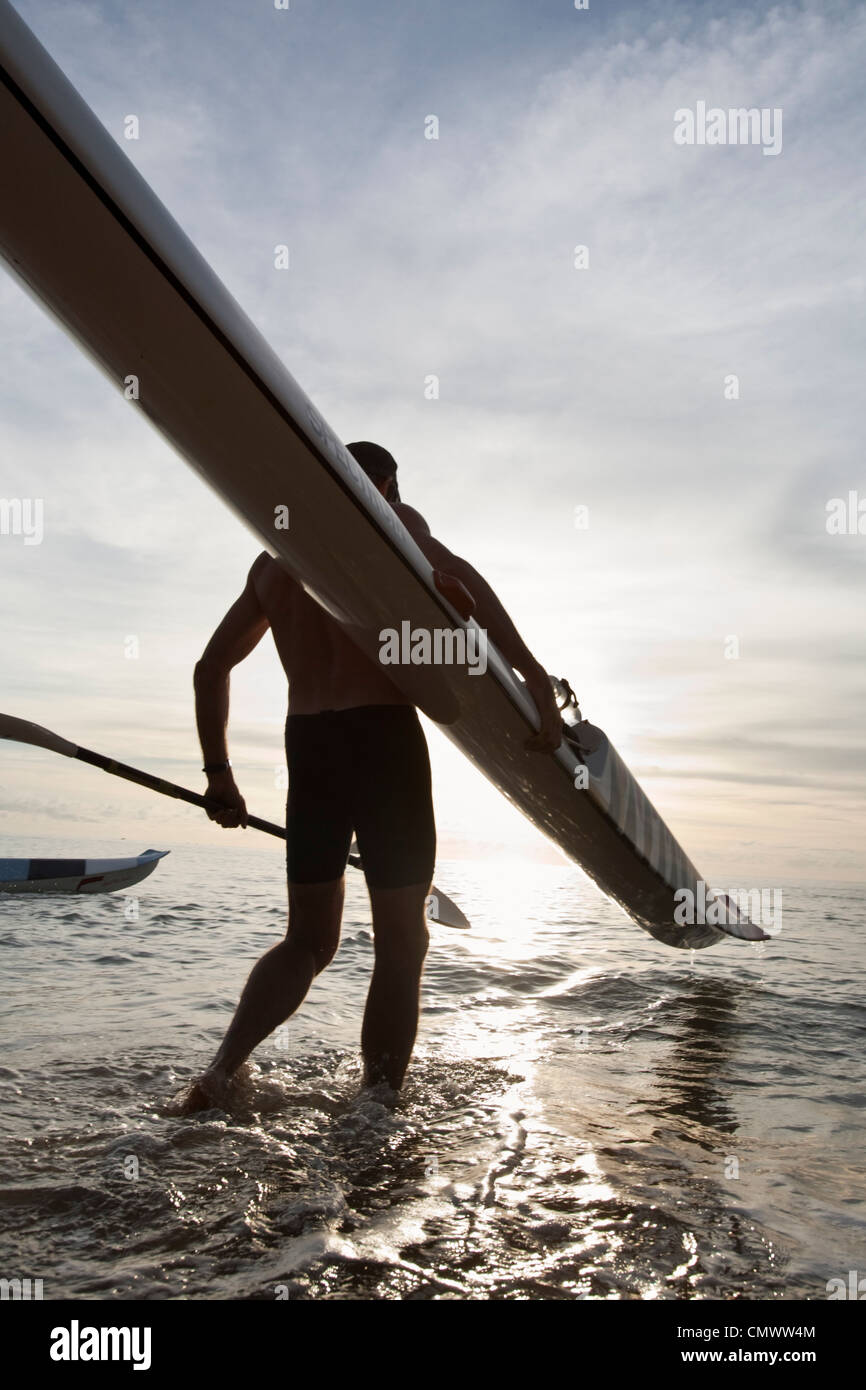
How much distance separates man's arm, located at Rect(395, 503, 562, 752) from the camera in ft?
9.14

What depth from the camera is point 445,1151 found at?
206 centimetres

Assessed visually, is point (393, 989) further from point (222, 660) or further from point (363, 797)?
point (222, 660)

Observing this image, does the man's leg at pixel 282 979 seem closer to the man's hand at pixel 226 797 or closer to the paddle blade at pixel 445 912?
the man's hand at pixel 226 797

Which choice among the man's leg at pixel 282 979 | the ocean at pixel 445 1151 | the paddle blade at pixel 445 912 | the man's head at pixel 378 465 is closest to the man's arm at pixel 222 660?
the man's head at pixel 378 465

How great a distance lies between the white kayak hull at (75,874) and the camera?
8055 mm

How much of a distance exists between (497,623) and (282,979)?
1.39m

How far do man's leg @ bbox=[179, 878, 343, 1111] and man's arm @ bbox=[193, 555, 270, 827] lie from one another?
0.60m

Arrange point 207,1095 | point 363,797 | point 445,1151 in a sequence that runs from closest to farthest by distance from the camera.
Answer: point 445,1151 < point 207,1095 < point 363,797

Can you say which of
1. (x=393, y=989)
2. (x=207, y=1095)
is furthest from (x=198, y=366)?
(x=207, y=1095)

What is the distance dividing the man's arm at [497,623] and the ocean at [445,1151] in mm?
1280

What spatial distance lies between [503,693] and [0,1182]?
2.03 metres

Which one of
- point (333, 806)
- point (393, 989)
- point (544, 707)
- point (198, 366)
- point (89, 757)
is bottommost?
point (393, 989)
